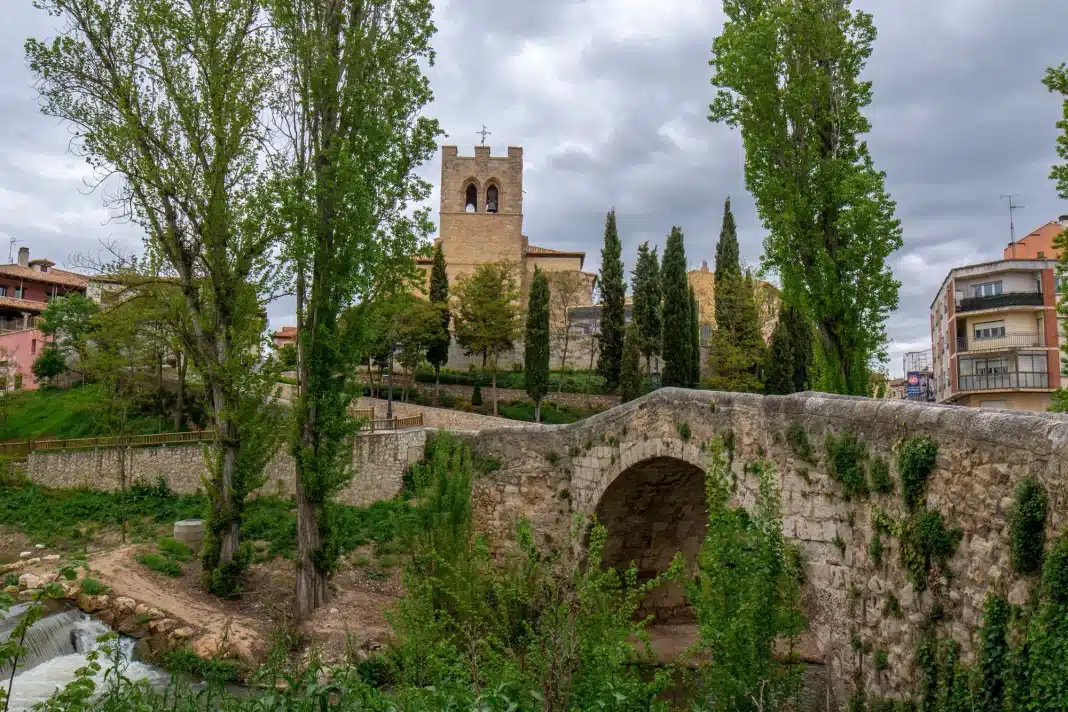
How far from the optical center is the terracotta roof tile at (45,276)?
4975cm

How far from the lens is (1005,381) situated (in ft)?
114

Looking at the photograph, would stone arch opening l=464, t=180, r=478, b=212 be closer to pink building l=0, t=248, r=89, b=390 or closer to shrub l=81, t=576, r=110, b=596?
pink building l=0, t=248, r=89, b=390

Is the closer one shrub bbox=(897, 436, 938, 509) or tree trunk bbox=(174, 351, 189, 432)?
shrub bbox=(897, 436, 938, 509)

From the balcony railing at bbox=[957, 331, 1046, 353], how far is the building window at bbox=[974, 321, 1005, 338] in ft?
0.53

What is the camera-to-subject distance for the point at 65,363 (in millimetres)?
37531

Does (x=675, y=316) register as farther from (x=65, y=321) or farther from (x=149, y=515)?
(x=65, y=321)

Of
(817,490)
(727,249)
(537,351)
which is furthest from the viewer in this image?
(727,249)

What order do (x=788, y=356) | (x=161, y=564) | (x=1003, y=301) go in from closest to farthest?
(x=161, y=564), (x=1003, y=301), (x=788, y=356)

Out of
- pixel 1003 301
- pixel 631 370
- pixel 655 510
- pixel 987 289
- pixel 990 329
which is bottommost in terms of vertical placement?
pixel 655 510

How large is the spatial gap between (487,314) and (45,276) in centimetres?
3069

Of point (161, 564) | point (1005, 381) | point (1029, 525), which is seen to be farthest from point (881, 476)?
point (1005, 381)

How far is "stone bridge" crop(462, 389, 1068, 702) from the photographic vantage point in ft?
22.1

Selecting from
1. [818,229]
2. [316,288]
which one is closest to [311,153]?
[316,288]

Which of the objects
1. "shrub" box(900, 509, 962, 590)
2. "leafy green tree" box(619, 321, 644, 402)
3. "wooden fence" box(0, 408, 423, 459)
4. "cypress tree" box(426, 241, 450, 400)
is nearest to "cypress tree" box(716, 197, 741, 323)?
"leafy green tree" box(619, 321, 644, 402)
